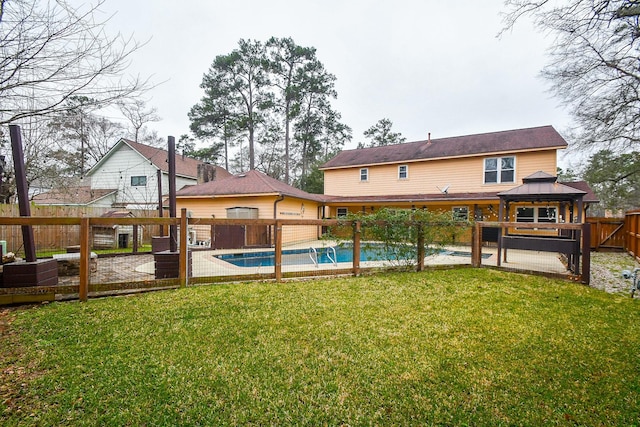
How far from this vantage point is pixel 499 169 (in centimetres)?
1514

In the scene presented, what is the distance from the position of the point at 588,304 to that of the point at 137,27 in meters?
7.87

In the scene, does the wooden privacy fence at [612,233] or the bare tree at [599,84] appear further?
the wooden privacy fence at [612,233]

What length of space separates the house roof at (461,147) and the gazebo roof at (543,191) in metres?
6.21

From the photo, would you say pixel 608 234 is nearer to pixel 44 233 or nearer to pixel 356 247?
pixel 356 247

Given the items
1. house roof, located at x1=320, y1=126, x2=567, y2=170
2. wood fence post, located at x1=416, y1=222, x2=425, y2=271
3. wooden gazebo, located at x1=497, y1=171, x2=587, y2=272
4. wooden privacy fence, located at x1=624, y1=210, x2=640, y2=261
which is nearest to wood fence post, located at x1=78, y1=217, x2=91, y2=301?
wood fence post, located at x1=416, y1=222, x2=425, y2=271

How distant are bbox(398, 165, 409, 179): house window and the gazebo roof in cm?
844

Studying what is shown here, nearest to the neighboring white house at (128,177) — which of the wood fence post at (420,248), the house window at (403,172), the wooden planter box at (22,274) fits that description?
the house window at (403,172)

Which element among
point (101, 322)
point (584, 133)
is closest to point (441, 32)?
point (584, 133)

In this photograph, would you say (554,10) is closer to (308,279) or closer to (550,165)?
(308,279)

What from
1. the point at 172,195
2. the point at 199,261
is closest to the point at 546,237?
the point at 172,195

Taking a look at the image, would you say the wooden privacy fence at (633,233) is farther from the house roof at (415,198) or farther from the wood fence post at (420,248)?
the wood fence post at (420,248)

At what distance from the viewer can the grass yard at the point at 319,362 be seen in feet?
6.91

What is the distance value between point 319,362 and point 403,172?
54.0ft

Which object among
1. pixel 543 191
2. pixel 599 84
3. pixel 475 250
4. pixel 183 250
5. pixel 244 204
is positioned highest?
pixel 599 84
